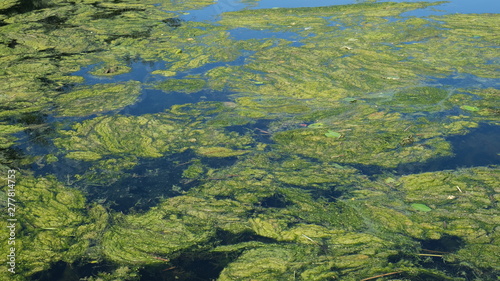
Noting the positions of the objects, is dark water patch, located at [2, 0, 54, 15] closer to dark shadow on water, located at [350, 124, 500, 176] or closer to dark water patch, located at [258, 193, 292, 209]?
dark water patch, located at [258, 193, 292, 209]

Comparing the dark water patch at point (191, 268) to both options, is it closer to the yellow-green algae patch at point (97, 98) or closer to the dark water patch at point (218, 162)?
the dark water patch at point (218, 162)

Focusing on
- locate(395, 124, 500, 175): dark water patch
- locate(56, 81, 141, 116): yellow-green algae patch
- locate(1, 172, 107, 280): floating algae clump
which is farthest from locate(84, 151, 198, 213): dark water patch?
locate(395, 124, 500, 175): dark water patch

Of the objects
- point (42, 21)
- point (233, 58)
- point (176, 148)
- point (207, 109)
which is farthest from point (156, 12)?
point (176, 148)

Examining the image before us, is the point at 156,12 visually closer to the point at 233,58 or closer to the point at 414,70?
the point at 233,58

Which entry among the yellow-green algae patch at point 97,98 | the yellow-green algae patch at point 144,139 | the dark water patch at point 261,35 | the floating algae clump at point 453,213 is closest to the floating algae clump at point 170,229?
the yellow-green algae patch at point 144,139

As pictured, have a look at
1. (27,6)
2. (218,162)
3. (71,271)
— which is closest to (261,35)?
(218,162)

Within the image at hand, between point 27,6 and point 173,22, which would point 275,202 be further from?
point 27,6
